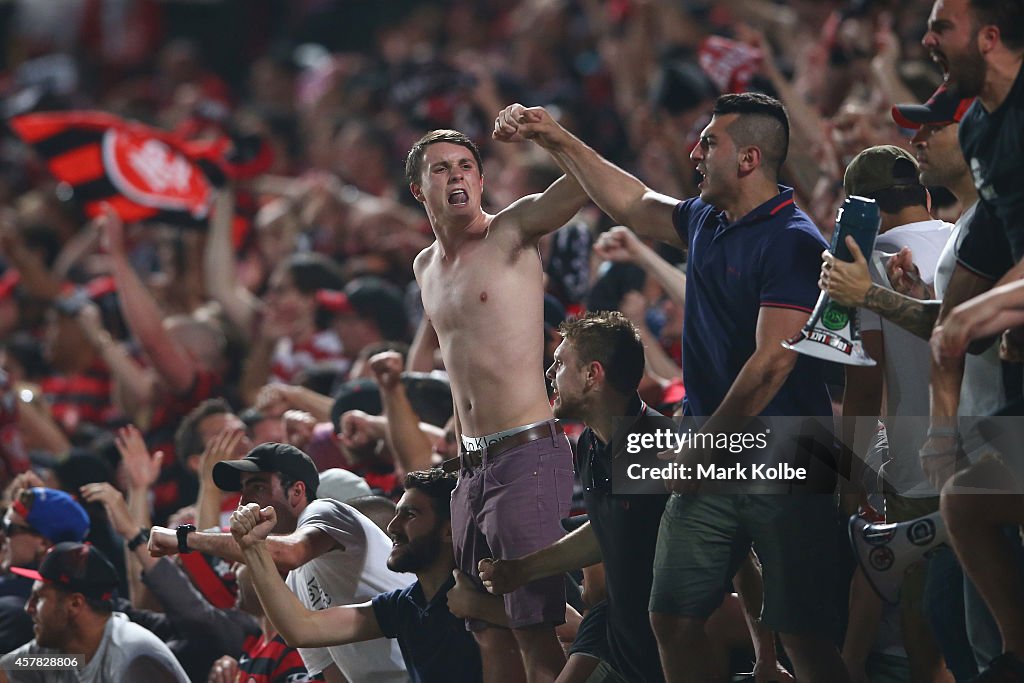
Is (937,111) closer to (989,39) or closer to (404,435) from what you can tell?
(989,39)

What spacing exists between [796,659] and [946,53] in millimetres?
1732

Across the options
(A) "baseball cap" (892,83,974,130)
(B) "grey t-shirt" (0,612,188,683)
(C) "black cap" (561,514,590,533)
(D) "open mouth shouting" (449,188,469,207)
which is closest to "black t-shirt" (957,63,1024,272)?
(A) "baseball cap" (892,83,974,130)

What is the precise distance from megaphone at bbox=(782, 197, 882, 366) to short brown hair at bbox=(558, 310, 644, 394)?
80 cm

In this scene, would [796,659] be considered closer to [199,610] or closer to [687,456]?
[687,456]

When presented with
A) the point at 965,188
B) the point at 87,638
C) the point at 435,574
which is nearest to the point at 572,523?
→ the point at 435,574

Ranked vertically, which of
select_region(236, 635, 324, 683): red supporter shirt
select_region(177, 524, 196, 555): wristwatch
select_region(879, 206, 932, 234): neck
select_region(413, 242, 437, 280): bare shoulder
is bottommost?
select_region(236, 635, 324, 683): red supporter shirt

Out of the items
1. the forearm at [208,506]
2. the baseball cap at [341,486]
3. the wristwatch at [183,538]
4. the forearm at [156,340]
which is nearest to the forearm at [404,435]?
the baseball cap at [341,486]

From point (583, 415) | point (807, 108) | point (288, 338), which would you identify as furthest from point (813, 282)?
point (288, 338)

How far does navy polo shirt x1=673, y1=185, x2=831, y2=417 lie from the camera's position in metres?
4.13

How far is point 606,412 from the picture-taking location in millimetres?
4645

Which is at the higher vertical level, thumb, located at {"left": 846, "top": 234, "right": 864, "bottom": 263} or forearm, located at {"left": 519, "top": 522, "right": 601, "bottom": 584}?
thumb, located at {"left": 846, "top": 234, "right": 864, "bottom": 263}

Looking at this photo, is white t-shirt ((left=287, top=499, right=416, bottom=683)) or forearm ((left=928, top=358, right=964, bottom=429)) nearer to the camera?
forearm ((left=928, top=358, right=964, bottom=429))

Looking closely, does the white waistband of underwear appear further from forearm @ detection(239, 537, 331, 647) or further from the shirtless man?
forearm @ detection(239, 537, 331, 647)

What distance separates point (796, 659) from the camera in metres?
4.16
